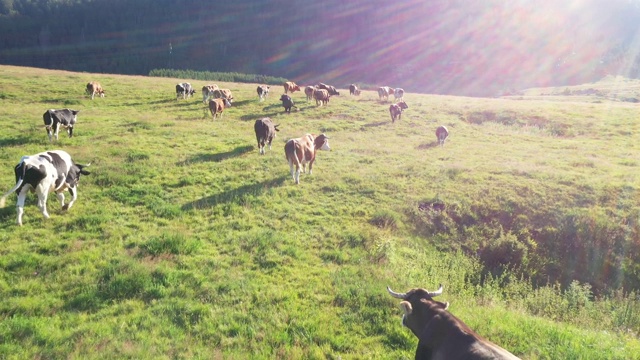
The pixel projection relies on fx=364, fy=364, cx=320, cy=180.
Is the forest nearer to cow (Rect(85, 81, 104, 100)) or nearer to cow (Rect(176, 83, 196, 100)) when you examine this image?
cow (Rect(176, 83, 196, 100))

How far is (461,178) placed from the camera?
1666cm

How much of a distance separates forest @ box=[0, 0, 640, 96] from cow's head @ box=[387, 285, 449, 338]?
114774mm

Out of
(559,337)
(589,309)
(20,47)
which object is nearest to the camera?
(559,337)

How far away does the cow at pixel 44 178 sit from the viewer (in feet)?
31.1

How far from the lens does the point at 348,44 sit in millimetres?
184875

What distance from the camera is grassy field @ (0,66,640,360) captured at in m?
6.52

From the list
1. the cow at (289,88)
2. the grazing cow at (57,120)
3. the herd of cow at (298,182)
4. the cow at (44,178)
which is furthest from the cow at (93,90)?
the cow at (44,178)

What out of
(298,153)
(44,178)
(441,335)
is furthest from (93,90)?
(441,335)

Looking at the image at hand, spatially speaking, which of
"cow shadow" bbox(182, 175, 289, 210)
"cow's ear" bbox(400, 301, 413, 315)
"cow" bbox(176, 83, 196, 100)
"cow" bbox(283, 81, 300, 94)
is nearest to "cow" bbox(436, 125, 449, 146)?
"cow shadow" bbox(182, 175, 289, 210)

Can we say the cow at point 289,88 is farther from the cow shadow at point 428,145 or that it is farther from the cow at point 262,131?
the cow at point 262,131

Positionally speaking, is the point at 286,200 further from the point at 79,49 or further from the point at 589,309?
the point at 79,49

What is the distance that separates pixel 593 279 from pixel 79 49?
183m

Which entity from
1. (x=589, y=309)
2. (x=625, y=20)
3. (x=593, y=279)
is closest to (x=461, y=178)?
(x=593, y=279)

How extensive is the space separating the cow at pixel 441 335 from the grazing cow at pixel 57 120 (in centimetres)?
1885
